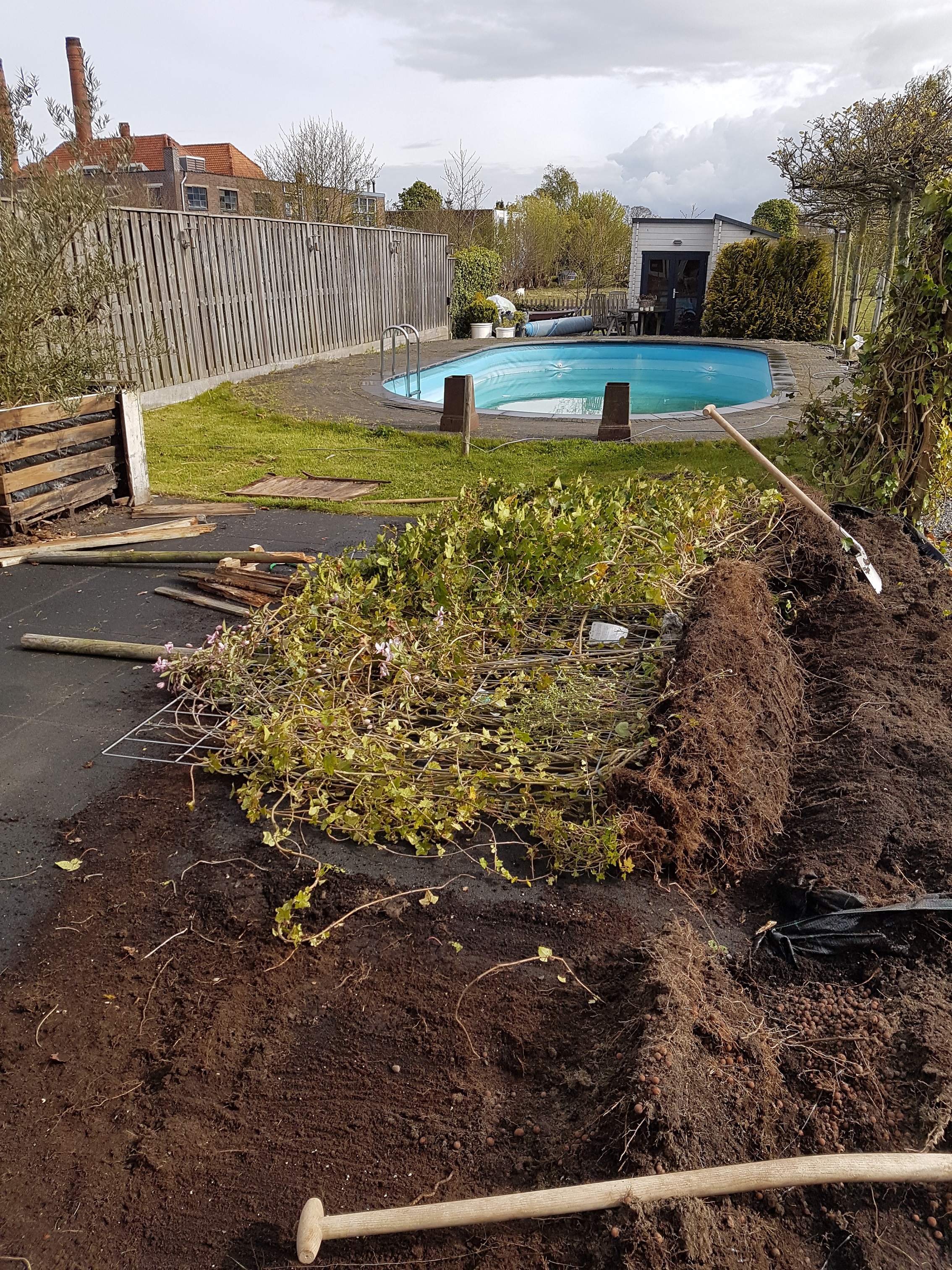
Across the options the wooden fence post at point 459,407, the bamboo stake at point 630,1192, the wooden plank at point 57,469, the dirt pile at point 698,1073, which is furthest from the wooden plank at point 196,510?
the bamboo stake at point 630,1192

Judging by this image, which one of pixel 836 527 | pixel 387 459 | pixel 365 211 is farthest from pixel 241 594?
pixel 365 211

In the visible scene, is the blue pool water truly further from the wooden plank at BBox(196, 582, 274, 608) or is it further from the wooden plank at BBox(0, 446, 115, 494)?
the wooden plank at BBox(196, 582, 274, 608)

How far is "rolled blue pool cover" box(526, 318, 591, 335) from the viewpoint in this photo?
23.2 metres

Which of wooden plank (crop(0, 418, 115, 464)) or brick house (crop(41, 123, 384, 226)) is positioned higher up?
brick house (crop(41, 123, 384, 226))

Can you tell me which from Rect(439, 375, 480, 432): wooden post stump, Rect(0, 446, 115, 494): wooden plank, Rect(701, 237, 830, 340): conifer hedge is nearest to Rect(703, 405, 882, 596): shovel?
Rect(0, 446, 115, 494): wooden plank

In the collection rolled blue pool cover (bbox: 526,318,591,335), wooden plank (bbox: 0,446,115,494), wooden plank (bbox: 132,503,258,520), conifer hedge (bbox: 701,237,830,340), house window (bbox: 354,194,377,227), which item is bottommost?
wooden plank (bbox: 132,503,258,520)

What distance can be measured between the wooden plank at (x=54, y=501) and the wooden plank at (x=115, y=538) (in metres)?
0.04

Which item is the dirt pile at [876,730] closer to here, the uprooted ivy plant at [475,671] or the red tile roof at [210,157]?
the uprooted ivy plant at [475,671]

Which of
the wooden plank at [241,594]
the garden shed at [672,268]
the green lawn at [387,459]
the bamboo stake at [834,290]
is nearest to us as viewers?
the wooden plank at [241,594]

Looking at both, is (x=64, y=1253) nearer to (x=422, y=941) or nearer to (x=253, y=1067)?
(x=253, y=1067)

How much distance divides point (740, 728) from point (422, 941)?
149 cm

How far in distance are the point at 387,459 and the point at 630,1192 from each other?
26.9 ft

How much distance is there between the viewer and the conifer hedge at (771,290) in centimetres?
1994

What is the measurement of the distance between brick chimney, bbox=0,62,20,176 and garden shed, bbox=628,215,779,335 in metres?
20.6
